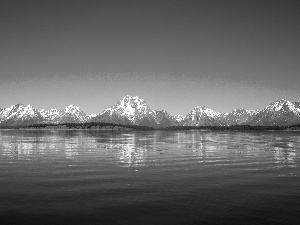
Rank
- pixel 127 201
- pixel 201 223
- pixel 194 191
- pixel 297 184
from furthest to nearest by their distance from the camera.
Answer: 1. pixel 297 184
2. pixel 194 191
3. pixel 127 201
4. pixel 201 223

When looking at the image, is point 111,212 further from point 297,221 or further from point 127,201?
point 297,221

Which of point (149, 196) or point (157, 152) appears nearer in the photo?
point (149, 196)

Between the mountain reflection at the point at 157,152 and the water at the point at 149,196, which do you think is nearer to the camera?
the water at the point at 149,196

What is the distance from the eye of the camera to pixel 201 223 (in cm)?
1577

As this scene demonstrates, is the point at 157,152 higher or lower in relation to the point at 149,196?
lower

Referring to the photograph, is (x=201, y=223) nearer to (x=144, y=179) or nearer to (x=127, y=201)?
(x=127, y=201)

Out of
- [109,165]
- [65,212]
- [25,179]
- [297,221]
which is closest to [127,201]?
[65,212]

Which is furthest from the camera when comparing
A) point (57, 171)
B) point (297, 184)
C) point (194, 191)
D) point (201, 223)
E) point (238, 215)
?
point (57, 171)

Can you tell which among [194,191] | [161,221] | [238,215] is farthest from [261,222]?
[194,191]

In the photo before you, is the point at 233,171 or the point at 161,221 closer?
the point at 161,221

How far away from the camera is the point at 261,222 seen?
1598 cm

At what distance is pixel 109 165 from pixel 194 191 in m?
17.0

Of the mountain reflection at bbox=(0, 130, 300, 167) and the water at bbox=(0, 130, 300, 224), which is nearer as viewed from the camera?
the water at bbox=(0, 130, 300, 224)

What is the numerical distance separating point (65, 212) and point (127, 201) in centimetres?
430
